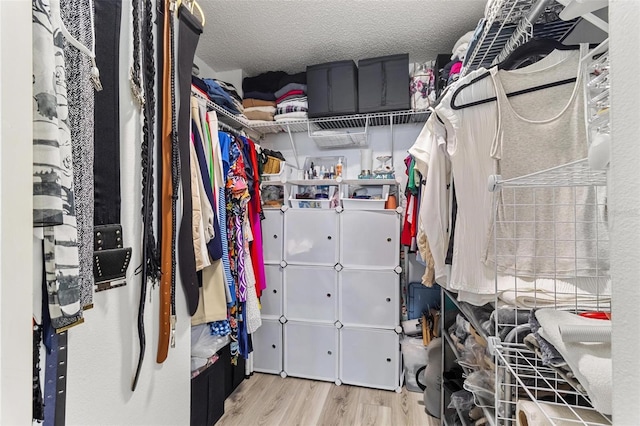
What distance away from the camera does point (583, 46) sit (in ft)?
2.57

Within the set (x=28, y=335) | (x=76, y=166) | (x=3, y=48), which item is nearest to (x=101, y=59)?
(x=76, y=166)

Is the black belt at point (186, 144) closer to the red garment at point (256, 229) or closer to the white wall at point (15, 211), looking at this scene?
the white wall at point (15, 211)

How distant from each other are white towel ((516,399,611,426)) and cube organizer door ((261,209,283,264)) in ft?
5.97

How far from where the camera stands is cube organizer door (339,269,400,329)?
6.66 ft

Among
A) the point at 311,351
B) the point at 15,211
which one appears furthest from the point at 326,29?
the point at 311,351

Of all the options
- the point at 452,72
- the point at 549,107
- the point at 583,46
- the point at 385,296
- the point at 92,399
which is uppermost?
the point at 452,72

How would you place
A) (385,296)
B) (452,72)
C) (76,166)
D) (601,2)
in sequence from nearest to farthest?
(601,2)
(76,166)
(452,72)
(385,296)

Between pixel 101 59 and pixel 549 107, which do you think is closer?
pixel 101 59

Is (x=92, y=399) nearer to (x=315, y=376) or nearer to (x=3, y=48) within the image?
(x=3, y=48)

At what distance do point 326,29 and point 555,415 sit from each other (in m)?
2.12

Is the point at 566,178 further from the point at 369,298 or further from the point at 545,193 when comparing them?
the point at 369,298

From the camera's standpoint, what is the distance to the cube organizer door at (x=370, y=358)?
2021 millimetres

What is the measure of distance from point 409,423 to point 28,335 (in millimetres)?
1976

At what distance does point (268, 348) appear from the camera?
2248 mm
